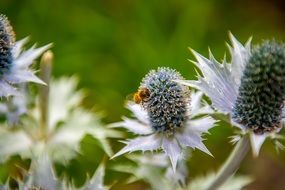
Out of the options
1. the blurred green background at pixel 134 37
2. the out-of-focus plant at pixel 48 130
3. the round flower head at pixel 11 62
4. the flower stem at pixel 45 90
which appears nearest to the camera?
the round flower head at pixel 11 62

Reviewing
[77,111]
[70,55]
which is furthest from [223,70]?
[70,55]

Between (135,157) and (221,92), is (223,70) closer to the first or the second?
(221,92)

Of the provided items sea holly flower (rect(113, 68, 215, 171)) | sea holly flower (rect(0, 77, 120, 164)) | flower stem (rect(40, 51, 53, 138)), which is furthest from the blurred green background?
sea holly flower (rect(113, 68, 215, 171))

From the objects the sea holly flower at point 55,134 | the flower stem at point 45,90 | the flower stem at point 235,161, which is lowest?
the flower stem at point 235,161

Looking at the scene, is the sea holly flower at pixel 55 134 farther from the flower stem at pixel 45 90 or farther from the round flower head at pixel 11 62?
the round flower head at pixel 11 62

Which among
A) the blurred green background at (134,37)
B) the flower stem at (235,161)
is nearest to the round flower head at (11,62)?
the flower stem at (235,161)
